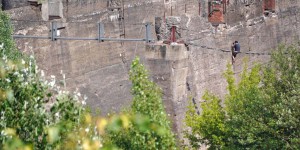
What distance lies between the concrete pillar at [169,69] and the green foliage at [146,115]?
9.25 feet

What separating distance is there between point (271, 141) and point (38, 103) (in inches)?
379

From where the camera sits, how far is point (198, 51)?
79.5 feet

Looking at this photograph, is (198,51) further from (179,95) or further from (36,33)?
(36,33)

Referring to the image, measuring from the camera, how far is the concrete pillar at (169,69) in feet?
68.9

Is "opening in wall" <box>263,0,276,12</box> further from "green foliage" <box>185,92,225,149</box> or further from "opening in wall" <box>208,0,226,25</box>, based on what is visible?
"green foliage" <box>185,92,225,149</box>

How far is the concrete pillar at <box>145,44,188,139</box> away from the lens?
21.0 m

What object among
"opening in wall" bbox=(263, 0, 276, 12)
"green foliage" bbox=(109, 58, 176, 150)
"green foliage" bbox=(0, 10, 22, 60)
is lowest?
"green foliage" bbox=(109, 58, 176, 150)

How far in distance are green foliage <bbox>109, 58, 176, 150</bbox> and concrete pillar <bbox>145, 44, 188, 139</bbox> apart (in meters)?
2.82

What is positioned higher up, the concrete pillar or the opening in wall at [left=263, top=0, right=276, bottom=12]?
the opening in wall at [left=263, top=0, right=276, bottom=12]

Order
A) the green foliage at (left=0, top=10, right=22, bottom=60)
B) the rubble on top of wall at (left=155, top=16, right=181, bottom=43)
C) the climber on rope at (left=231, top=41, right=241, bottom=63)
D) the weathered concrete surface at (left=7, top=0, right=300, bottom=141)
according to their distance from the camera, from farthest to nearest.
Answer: the climber on rope at (left=231, top=41, right=241, bottom=63)
the weathered concrete surface at (left=7, top=0, right=300, bottom=141)
the rubble on top of wall at (left=155, top=16, right=181, bottom=43)
the green foliage at (left=0, top=10, right=22, bottom=60)

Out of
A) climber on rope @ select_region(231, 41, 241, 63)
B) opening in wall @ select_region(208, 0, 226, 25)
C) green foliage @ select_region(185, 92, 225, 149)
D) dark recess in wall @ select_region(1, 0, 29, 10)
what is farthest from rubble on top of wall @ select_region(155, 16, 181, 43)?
dark recess in wall @ select_region(1, 0, 29, 10)

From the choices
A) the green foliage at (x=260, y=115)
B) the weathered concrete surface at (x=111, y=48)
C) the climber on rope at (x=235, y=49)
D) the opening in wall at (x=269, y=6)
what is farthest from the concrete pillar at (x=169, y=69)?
the opening in wall at (x=269, y=6)

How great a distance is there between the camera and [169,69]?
21078 mm

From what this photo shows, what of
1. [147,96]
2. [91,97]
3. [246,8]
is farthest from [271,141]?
[246,8]
